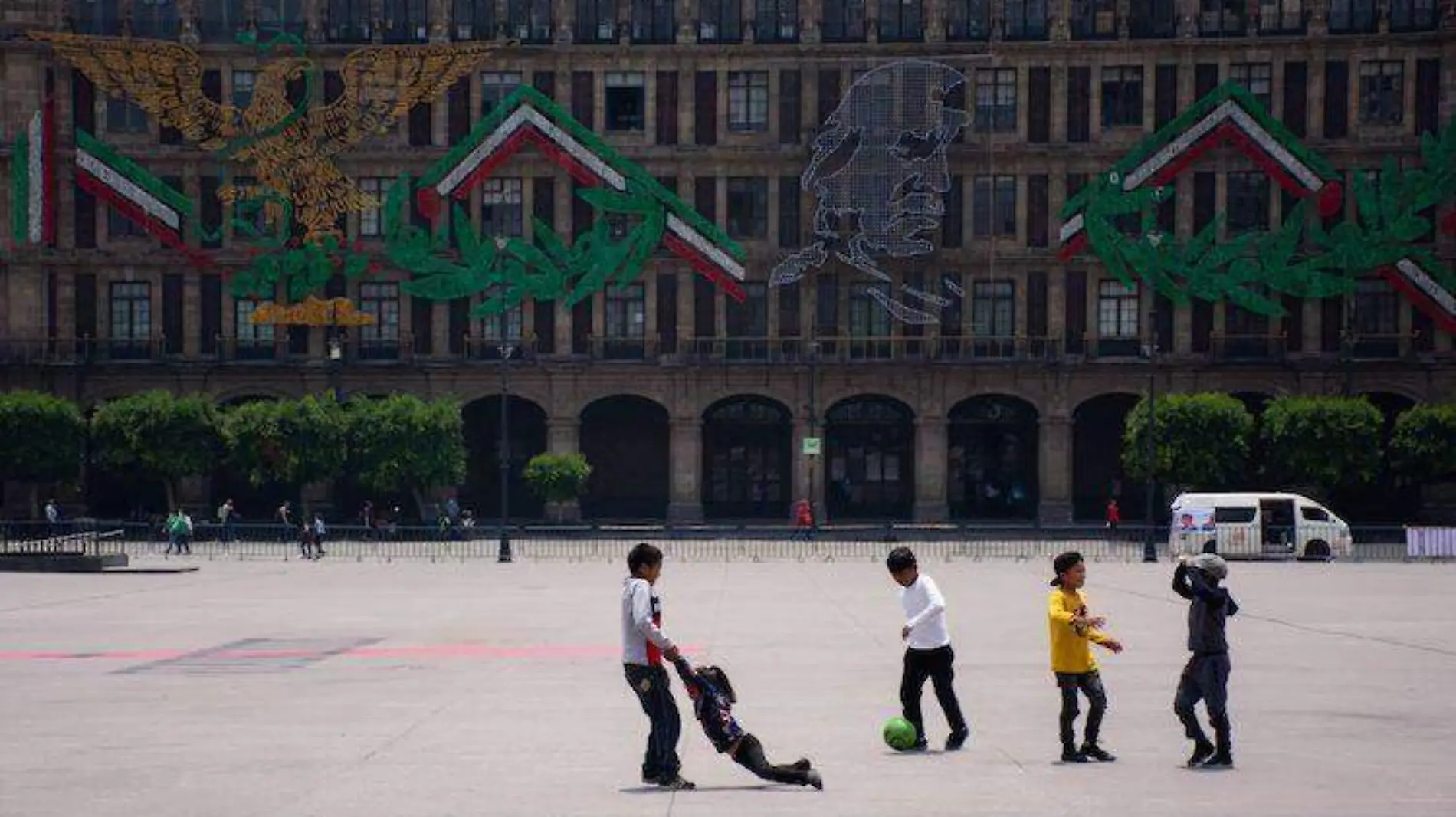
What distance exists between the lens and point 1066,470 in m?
73.9

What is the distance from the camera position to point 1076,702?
16.0 meters

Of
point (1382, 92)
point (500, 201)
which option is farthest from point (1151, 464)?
point (500, 201)

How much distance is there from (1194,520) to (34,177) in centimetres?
4600

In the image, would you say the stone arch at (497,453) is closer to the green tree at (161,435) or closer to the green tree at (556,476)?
the green tree at (556,476)

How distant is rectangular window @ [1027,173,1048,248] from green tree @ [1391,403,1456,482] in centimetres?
1510

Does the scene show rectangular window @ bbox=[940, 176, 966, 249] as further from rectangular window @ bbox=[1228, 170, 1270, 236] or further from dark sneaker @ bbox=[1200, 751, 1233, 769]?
dark sneaker @ bbox=[1200, 751, 1233, 769]

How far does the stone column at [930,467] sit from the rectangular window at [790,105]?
39.9 ft

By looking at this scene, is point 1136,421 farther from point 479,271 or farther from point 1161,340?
point 479,271

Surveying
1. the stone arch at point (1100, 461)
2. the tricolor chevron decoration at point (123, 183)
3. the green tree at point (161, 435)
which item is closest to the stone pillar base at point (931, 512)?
the stone arch at point (1100, 461)

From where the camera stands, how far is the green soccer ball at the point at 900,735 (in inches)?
655

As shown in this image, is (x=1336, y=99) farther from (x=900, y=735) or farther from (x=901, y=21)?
(x=900, y=735)

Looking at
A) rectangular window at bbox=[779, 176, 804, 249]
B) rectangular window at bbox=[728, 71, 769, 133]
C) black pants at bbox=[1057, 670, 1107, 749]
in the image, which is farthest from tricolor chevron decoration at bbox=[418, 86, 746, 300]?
black pants at bbox=[1057, 670, 1107, 749]

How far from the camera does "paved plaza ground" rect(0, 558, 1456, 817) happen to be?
14562 mm

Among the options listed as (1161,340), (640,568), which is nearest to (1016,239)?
(1161,340)
